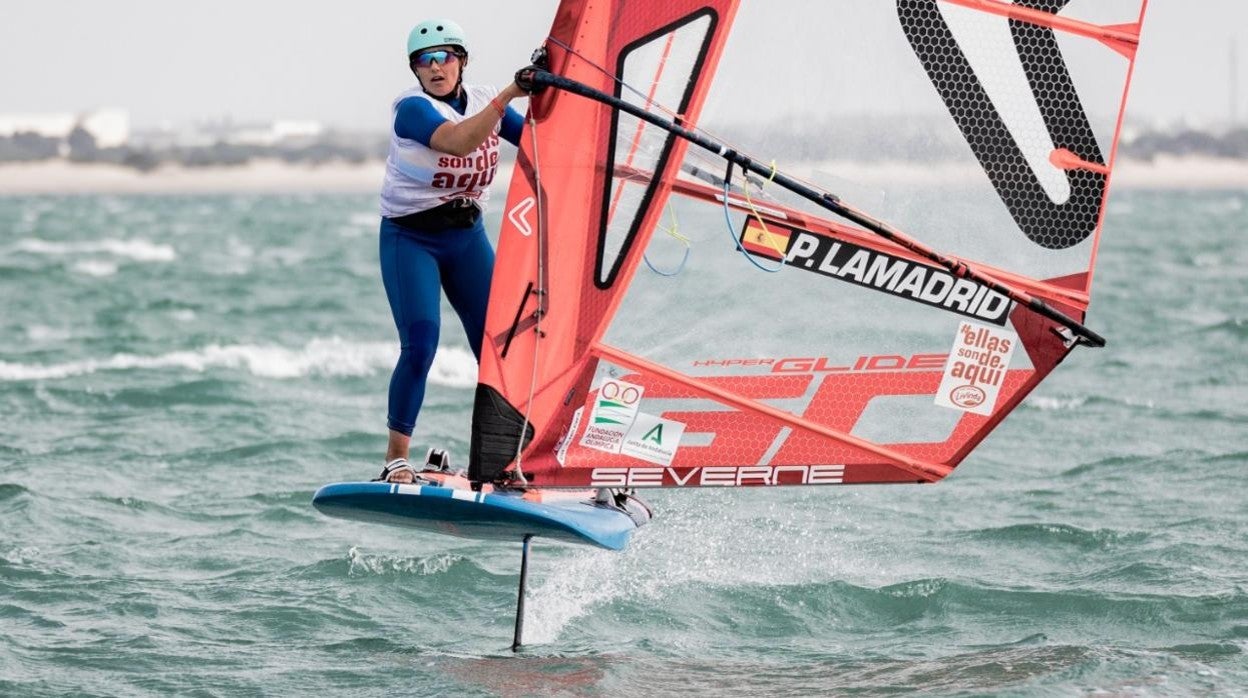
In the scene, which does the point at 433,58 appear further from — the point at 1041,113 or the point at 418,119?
the point at 1041,113

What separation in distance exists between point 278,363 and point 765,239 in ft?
32.4

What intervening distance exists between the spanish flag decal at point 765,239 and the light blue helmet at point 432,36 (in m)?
1.13

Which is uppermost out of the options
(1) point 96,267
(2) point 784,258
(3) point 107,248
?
(2) point 784,258

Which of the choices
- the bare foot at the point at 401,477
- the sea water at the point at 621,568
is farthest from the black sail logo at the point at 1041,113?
the bare foot at the point at 401,477

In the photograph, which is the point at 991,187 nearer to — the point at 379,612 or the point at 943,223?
the point at 943,223

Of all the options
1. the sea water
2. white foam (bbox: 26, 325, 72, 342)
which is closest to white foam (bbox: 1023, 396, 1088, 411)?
the sea water

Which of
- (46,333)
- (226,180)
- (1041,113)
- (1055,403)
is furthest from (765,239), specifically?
(226,180)

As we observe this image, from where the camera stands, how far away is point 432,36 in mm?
5582

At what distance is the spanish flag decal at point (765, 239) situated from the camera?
5.62 meters

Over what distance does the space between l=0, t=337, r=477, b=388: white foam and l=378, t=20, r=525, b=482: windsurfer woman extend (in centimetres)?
755

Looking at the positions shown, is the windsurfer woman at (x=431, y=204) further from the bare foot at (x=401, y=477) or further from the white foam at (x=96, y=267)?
the white foam at (x=96, y=267)

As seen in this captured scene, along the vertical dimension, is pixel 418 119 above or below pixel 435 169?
above

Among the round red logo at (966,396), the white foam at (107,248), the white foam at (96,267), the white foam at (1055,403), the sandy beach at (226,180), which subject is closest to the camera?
the round red logo at (966,396)

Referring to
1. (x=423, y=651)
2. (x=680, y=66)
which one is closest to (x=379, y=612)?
(x=423, y=651)
